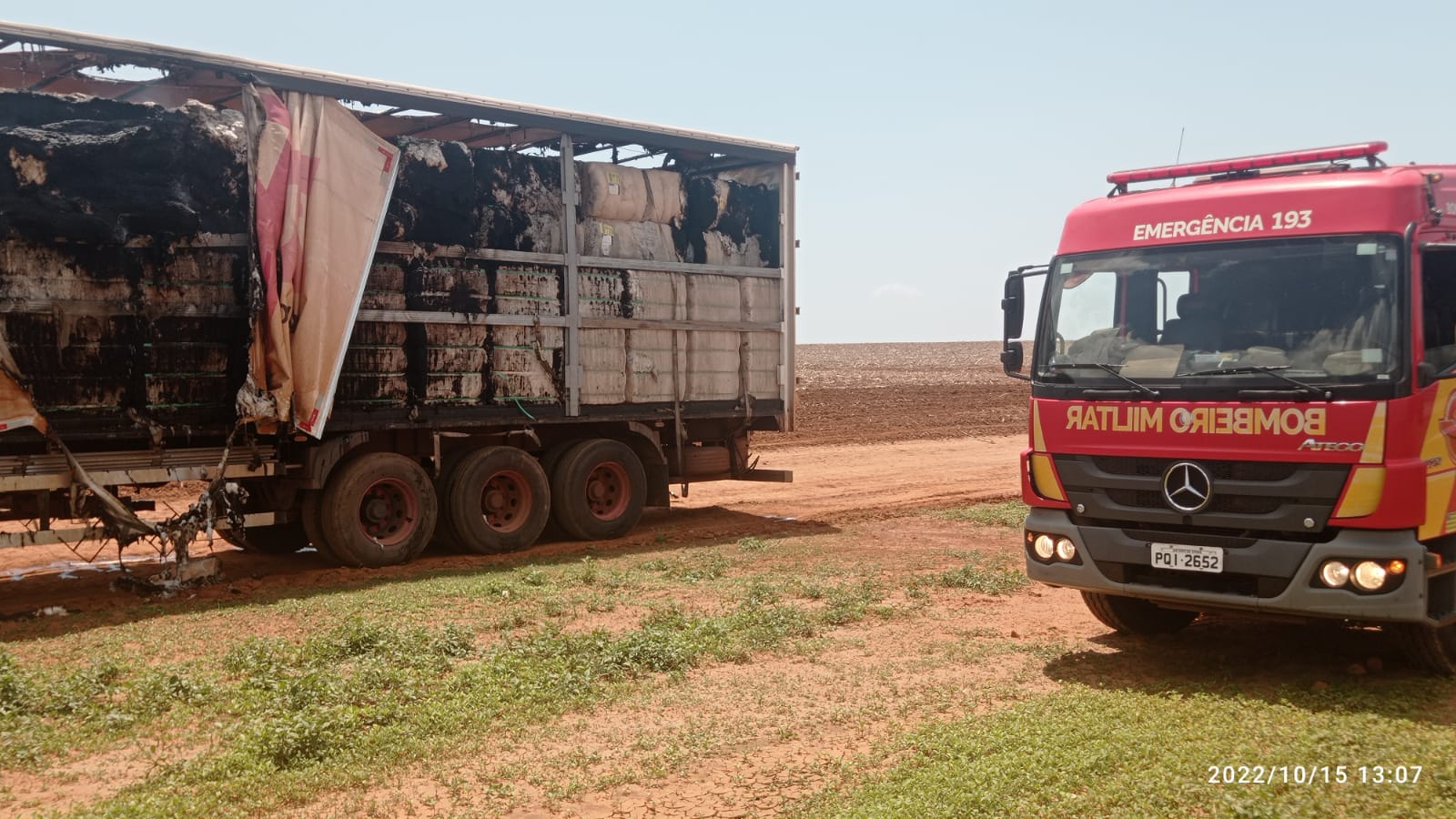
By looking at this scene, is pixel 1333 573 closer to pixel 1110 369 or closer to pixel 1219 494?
pixel 1219 494

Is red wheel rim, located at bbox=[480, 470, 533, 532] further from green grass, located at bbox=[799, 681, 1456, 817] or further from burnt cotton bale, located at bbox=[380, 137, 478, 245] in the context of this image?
green grass, located at bbox=[799, 681, 1456, 817]

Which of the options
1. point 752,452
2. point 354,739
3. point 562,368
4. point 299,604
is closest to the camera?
point 354,739

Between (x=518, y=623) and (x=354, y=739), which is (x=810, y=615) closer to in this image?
(x=518, y=623)

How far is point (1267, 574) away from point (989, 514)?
7.75 m

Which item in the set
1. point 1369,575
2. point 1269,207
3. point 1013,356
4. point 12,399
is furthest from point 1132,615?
point 12,399

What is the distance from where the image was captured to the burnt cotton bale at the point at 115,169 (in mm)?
8852

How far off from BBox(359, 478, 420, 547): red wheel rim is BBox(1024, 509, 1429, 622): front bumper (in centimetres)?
641

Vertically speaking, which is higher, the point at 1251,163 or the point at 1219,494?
the point at 1251,163

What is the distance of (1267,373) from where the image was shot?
641 centimetres

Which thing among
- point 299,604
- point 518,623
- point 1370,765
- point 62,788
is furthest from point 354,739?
point 1370,765

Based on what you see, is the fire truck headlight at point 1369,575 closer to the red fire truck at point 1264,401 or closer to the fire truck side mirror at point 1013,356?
the red fire truck at point 1264,401

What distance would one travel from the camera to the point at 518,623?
8.58 meters

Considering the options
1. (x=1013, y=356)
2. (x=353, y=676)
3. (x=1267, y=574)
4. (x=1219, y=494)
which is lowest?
(x=353, y=676)

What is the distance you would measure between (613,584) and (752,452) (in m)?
11.2
